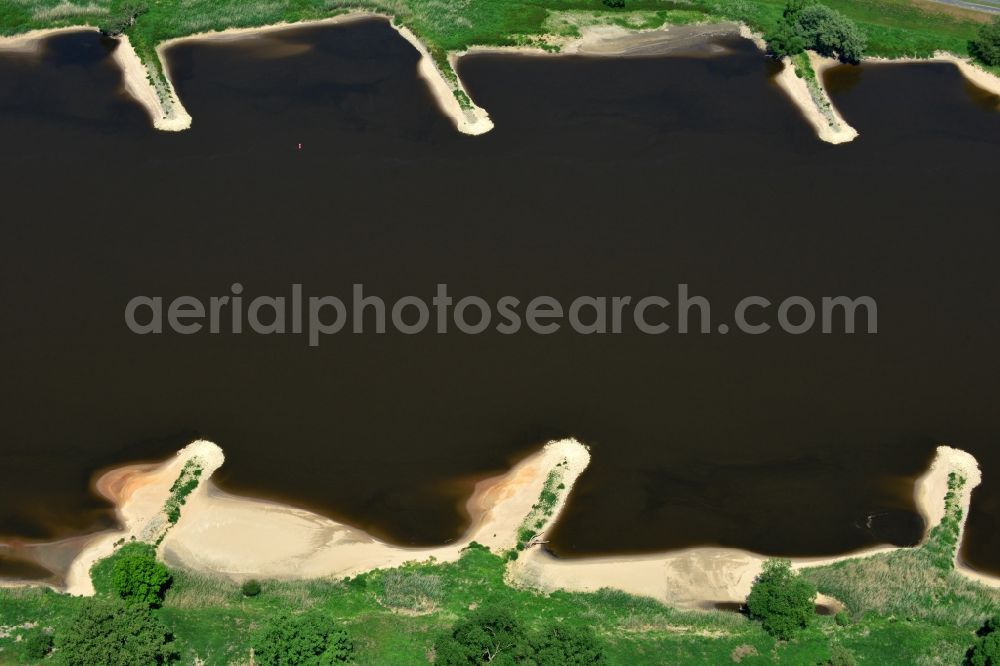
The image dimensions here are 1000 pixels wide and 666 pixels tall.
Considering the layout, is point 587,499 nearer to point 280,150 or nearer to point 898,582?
point 898,582

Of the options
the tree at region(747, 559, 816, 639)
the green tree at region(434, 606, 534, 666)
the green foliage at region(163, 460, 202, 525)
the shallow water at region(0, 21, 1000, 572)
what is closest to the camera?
the green tree at region(434, 606, 534, 666)

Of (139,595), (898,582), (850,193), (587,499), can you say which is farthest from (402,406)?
(850,193)

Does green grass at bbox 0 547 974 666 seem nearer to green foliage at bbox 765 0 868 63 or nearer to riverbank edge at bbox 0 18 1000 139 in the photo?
riverbank edge at bbox 0 18 1000 139

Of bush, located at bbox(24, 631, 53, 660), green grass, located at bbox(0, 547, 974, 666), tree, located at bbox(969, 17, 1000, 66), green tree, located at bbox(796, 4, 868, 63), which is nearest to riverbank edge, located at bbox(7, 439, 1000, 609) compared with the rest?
green grass, located at bbox(0, 547, 974, 666)

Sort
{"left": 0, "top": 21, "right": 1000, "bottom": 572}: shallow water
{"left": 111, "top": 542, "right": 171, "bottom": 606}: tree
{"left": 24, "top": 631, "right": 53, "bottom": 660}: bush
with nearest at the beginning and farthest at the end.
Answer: {"left": 24, "top": 631, "right": 53, "bottom": 660}: bush < {"left": 111, "top": 542, "right": 171, "bottom": 606}: tree < {"left": 0, "top": 21, "right": 1000, "bottom": 572}: shallow water

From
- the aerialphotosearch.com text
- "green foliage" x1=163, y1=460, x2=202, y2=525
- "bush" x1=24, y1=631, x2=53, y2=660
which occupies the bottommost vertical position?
"bush" x1=24, y1=631, x2=53, y2=660

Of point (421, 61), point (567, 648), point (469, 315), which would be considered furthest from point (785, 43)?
→ point (567, 648)
